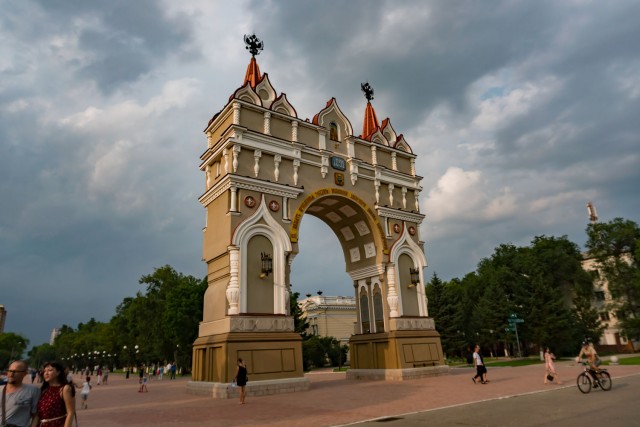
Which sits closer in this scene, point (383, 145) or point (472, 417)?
point (472, 417)

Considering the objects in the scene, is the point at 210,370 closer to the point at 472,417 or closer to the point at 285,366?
the point at 285,366

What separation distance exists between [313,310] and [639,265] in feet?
137

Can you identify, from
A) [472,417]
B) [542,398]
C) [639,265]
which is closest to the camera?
[472,417]

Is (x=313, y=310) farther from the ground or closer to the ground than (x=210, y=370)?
farther from the ground

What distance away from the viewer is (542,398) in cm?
1188

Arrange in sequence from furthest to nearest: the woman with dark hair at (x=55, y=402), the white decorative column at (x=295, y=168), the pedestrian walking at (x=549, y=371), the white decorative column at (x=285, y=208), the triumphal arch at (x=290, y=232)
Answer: the white decorative column at (x=295, y=168), the white decorative column at (x=285, y=208), the triumphal arch at (x=290, y=232), the pedestrian walking at (x=549, y=371), the woman with dark hair at (x=55, y=402)

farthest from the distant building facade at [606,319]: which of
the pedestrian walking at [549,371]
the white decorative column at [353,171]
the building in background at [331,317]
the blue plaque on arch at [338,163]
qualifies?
the blue plaque on arch at [338,163]

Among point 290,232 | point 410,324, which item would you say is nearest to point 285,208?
point 290,232

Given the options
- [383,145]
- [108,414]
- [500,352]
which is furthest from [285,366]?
[500,352]

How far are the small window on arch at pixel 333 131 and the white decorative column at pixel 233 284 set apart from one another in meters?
9.15

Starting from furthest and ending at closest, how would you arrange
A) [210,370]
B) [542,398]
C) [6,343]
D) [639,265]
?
[6,343]
[639,265]
[210,370]
[542,398]

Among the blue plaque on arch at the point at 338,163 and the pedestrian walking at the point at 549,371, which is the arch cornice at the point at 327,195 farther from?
the pedestrian walking at the point at 549,371

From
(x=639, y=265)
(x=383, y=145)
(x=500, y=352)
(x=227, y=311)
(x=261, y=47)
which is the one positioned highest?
(x=261, y=47)

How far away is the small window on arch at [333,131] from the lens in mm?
24114
